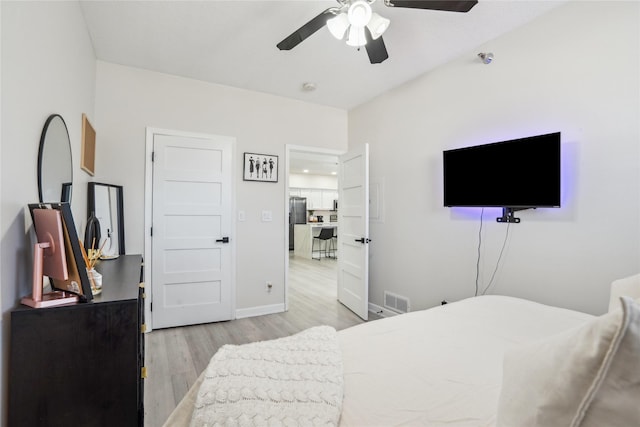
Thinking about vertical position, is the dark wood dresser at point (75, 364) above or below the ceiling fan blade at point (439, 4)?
below

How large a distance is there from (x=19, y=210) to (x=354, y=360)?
1391 millimetres

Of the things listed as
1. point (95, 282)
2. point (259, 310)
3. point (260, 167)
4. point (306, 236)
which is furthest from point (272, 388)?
point (306, 236)

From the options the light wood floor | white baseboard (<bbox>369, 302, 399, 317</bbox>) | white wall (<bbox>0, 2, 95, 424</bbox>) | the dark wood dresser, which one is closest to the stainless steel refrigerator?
the light wood floor

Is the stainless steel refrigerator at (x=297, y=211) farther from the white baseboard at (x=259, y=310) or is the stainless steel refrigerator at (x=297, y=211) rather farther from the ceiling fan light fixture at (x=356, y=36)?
the ceiling fan light fixture at (x=356, y=36)

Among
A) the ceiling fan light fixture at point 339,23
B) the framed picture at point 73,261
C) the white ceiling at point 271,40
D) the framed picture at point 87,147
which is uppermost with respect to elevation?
the white ceiling at point 271,40

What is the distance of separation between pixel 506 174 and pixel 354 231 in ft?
5.60

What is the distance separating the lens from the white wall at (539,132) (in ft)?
5.86

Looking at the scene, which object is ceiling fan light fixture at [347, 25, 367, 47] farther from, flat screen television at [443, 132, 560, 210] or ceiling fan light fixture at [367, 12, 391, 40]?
flat screen television at [443, 132, 560, 210]

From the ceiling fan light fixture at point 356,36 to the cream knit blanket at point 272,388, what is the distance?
1.76m

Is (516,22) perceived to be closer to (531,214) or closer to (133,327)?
(531,214)

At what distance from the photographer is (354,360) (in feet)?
3.57

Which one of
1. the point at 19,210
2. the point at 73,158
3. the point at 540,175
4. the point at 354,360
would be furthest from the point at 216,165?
the point at 540,175

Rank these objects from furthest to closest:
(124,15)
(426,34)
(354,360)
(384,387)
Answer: (426,34), (124,15), (354,360), (384,387)

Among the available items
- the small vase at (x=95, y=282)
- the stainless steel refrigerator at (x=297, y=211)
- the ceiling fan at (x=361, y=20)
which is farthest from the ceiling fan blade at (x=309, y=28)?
the stainless steel refrigerator at (x=297, y=211)
